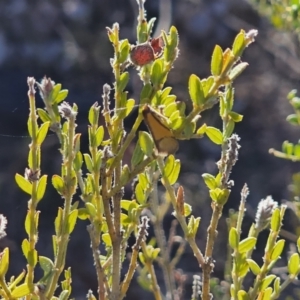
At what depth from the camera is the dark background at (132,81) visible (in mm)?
4035

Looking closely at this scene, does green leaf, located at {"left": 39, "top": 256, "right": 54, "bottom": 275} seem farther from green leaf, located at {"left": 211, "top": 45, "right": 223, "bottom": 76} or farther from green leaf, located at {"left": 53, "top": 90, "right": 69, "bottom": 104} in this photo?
green leaf, located at {"left": 211, "top": 45, "right": 223, "bottom": 76}

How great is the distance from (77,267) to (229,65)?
3.32m

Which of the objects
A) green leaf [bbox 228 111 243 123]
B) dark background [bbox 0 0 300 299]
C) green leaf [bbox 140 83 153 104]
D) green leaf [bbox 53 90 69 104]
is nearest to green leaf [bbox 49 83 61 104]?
green leaf [bbox 53 90 69 104]

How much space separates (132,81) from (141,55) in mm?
3830

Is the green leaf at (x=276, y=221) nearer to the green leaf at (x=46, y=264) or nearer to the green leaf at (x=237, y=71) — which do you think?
the green leaf at (x=237, y=71)

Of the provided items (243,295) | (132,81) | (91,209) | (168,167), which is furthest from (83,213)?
(132,81)

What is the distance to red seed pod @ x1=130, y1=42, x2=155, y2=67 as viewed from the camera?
2.60 ft

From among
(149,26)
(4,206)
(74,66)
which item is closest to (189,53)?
(74,66)

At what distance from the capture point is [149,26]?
86 cm

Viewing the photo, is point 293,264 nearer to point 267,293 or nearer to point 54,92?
point 267,293

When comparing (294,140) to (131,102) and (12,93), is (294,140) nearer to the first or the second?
(12,93)

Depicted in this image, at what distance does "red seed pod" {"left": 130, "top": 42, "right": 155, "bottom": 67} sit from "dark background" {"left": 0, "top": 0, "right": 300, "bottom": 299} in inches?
111

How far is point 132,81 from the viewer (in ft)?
15.1

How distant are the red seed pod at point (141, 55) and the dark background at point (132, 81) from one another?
282 cm
